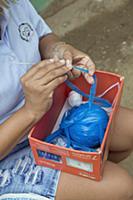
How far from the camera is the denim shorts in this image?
118 centimetres

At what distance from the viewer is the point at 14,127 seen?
119 cm

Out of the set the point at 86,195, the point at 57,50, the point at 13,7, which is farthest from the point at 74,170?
the point at 13,7

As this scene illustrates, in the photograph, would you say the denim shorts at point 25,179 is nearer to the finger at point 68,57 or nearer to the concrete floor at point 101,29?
the finger at point 68,57

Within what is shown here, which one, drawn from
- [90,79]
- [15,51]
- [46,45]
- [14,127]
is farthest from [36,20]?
[14,127]

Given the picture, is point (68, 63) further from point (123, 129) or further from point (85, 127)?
point (123, 129)

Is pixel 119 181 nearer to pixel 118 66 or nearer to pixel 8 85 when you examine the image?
pixel 8 85

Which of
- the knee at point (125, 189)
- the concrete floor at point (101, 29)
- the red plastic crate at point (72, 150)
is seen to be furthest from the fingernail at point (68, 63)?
the concrete floor at point (101, 29)

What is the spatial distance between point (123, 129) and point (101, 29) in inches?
48.4

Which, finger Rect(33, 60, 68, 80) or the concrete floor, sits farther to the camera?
the concrete floor

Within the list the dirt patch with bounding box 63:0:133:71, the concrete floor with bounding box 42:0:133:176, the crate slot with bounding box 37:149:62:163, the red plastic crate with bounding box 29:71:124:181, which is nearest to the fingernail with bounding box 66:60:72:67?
the red plastic crate with bounding box 29:71:124:181

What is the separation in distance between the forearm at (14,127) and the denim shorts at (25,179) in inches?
3.2

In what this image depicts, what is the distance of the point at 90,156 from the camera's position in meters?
1.08

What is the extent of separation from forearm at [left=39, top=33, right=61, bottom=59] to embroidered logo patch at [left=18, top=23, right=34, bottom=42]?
→ 0.09 metres

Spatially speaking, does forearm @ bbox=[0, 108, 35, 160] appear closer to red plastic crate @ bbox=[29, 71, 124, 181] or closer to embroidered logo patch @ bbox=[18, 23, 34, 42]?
red plastic crate @ bbox=[29, 71, 124, 181]
